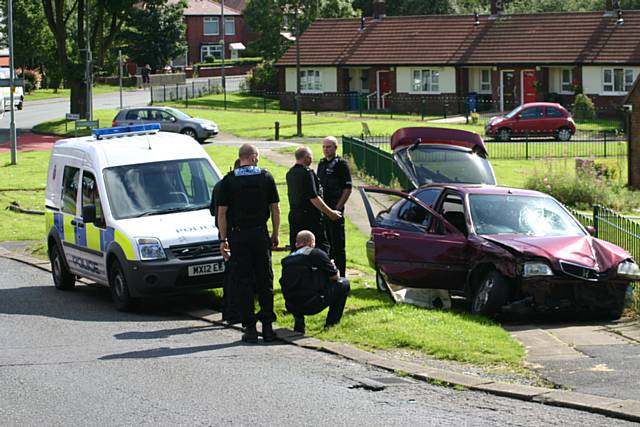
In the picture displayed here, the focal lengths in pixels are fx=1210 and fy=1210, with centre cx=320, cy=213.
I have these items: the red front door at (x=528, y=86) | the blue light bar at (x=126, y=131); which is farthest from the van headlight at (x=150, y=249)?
the red front door at (x=528, y=86)

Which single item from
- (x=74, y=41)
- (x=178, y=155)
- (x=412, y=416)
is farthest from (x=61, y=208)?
(x=74, y=41)

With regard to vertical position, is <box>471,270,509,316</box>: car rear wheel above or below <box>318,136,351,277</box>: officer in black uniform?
below

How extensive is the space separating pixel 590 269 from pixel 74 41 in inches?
3013

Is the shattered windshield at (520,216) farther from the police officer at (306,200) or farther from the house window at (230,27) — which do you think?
the house window at (230,27)

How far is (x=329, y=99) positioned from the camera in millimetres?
69062

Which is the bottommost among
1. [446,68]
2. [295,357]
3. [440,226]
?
[295,357]

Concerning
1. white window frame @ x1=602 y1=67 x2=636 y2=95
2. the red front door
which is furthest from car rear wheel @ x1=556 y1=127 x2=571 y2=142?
the red front door

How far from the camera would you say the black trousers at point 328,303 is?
12.4 meters

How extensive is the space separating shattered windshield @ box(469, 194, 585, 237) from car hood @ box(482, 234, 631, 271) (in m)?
0.30

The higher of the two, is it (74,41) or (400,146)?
(74,41)

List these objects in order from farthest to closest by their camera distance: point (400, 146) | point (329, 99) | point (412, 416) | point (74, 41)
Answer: point (74, 41), point (329, 99), point (400, 146), point (412, 416)

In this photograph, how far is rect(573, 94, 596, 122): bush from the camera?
56938 millimetres

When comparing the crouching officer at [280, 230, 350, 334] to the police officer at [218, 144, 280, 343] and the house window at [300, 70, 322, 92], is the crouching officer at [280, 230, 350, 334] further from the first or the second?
the house window at [300, 70, 322, 92]

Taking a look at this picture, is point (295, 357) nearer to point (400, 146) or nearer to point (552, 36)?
point (400, 146)
